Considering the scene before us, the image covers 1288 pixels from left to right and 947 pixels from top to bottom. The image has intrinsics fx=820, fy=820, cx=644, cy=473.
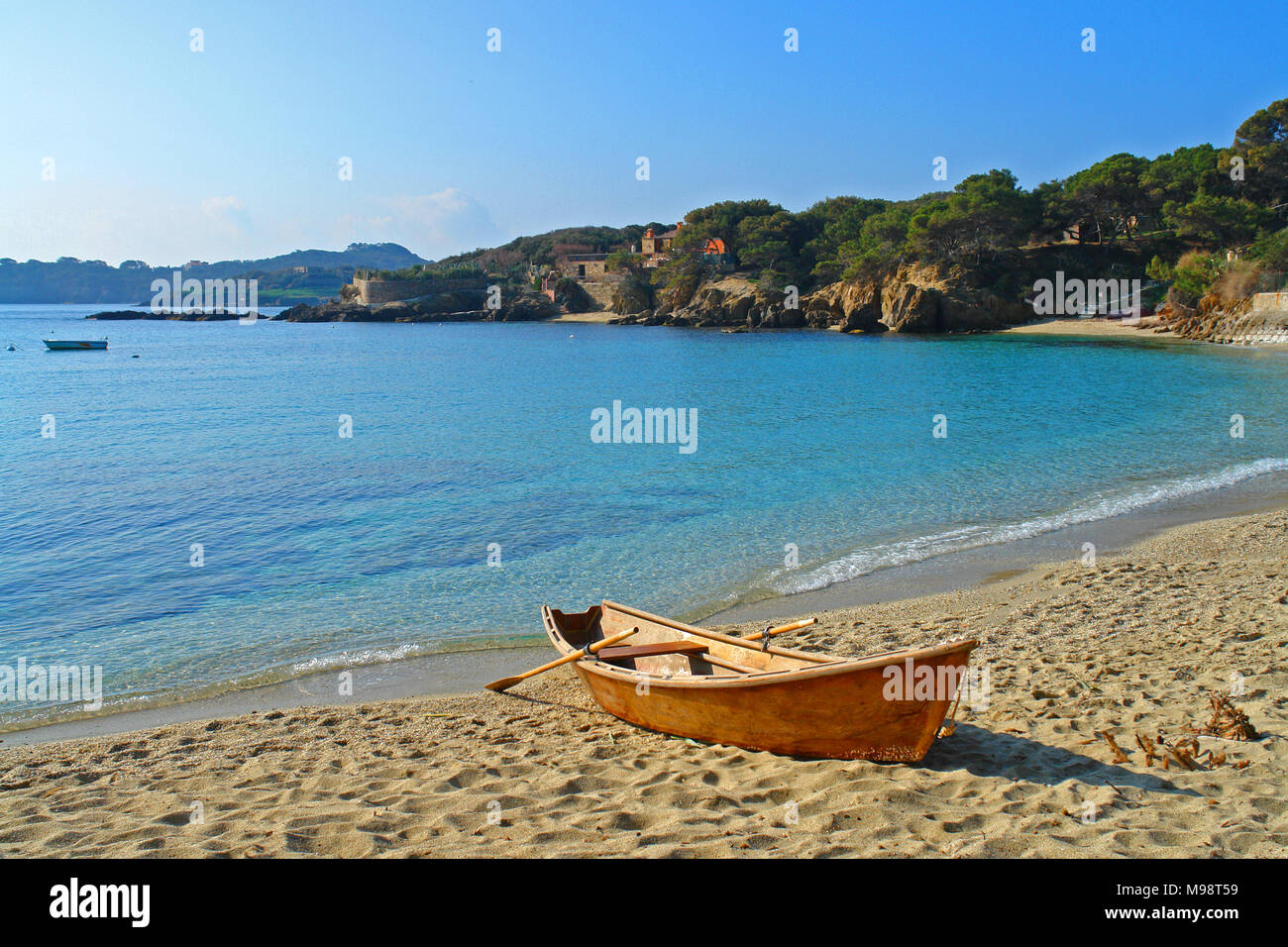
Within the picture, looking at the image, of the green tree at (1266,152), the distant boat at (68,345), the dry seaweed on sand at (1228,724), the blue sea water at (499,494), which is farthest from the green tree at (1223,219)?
the distant boat at (68,345)

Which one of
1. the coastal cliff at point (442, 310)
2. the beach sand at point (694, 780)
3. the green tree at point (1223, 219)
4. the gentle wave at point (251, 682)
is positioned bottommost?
the gentle wave at point (251, 682)

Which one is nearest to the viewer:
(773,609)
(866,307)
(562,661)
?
(562,661)

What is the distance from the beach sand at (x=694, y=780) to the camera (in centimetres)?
432

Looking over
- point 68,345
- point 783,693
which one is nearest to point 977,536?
point 783,693

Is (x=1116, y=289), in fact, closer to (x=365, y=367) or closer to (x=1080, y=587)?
(x=365, y=367)

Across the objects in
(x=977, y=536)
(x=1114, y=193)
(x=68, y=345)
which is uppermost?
(x=1114, y=193)

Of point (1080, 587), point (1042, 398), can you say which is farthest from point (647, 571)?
point (1042, 398)

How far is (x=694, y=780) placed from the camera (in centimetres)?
534

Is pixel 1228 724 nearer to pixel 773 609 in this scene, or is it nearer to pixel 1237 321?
pixel 773 609

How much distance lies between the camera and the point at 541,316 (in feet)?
375

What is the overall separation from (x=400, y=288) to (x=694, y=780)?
128 meters

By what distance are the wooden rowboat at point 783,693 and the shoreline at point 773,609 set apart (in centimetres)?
213

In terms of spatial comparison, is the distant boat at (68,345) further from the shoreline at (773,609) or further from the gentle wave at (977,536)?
the gentle wave at (977,536)

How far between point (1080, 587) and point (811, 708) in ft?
20.5
